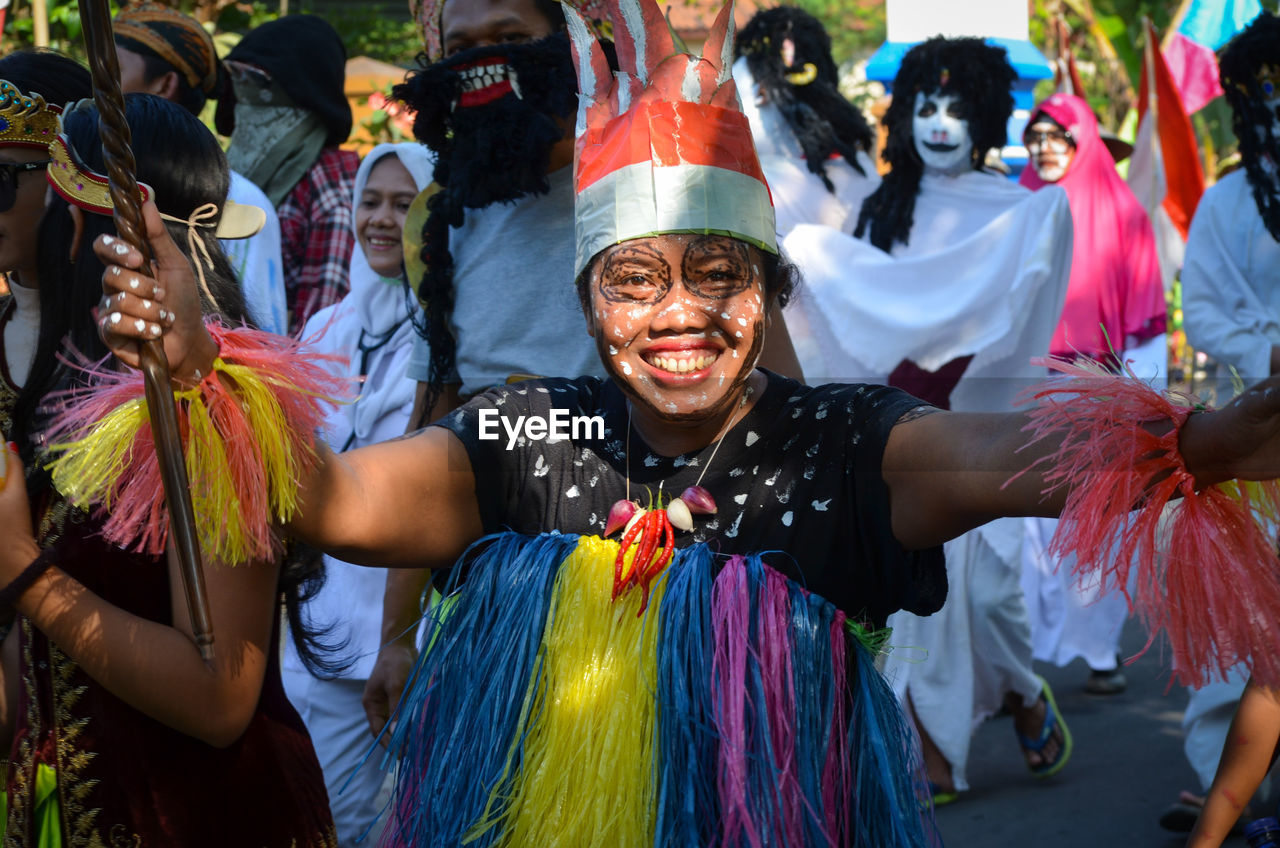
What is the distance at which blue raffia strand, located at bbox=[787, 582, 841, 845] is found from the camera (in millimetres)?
1971

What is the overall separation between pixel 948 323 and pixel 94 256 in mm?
3205

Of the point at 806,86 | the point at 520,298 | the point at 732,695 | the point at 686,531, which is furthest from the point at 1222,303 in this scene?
the point at 732,695

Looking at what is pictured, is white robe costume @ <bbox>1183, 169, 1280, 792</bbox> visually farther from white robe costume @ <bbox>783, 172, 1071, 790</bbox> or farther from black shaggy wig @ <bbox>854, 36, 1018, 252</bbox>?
black shaggy wig @ <bbox>854, 36, 1018, 252</bbox>

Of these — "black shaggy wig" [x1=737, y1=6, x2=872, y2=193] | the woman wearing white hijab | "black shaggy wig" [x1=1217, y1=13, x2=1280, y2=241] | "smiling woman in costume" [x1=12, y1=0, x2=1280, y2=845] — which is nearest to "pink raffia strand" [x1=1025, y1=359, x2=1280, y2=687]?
"smiling woman in costume" [x1=12, y1=0, x2=1280, y2=845]

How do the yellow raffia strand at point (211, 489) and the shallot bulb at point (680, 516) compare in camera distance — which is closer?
the yellow raffia strand at point (211, 489)


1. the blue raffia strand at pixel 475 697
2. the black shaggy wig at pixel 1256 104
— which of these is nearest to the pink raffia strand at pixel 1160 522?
the blue raffia strand at pixel 475 697

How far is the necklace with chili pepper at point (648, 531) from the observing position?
2.08m

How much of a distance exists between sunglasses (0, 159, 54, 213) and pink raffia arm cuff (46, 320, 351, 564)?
851 mm

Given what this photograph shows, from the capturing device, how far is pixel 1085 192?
7184mm

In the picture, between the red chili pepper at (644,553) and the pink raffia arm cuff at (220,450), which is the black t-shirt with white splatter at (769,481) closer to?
the red chili pepper at (644,553)

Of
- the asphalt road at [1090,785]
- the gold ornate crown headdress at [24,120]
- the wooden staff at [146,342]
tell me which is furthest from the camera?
the asphalt road at [1090,785]

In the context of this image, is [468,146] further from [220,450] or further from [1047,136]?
[1047,136]

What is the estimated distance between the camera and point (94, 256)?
228 cm

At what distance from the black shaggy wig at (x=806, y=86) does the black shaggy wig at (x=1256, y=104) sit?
1.82 metres
